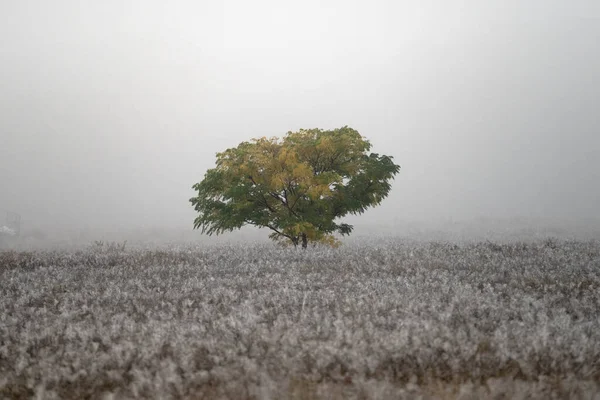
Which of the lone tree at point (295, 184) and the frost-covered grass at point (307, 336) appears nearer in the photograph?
the frost-covered grass at point (307, 336)

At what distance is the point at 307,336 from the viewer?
4074 millimetres

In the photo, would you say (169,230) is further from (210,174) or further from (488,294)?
(488,294)

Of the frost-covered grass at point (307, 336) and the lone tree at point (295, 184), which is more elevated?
the lone tree at point (295, 184)

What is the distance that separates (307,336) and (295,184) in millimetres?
9205

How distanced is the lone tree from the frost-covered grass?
5.47 m

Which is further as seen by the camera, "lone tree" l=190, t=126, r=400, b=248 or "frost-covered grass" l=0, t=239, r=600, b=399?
"lone tree" l=190, t=126, r=400, b=248

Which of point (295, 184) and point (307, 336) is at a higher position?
point (295, 184)

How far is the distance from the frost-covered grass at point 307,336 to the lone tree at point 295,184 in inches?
215

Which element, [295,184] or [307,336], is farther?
[295,184]

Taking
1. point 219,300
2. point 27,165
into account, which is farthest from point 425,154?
point 219,300

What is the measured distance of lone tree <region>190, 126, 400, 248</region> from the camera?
1248 cm

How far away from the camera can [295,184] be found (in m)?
13.1

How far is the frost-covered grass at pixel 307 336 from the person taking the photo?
3379 millimetres

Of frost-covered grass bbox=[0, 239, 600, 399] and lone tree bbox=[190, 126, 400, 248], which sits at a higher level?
lone tree bbox=[190, 126, 400, 248]
